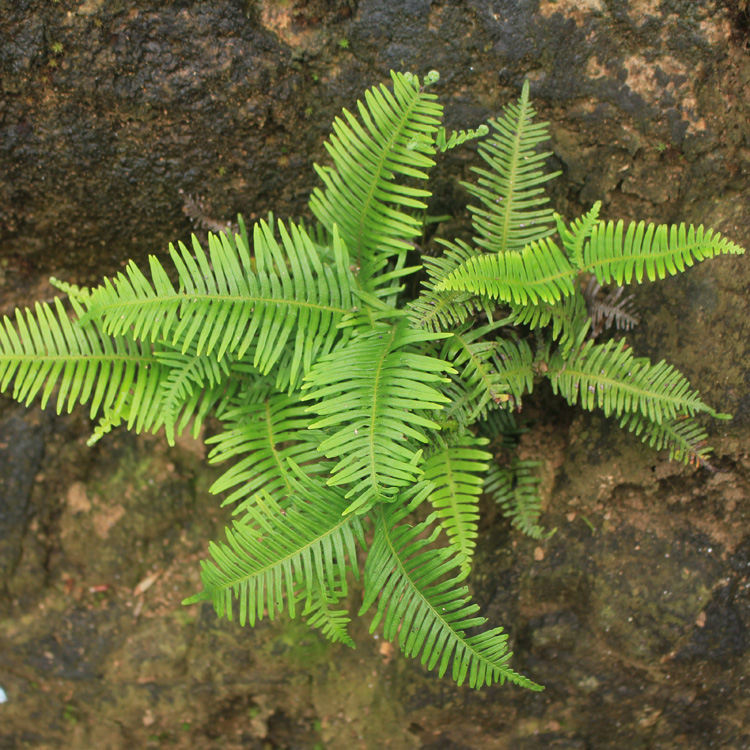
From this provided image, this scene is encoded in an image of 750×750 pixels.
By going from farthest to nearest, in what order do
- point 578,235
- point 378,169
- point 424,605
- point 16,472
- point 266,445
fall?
point 16,472 → point 266,445 → point 378,169 → point 578,235 → point 424,605

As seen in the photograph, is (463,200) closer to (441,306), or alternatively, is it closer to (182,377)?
(441,306)

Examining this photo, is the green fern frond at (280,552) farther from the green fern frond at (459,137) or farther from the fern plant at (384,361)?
the green fern frond at (459,137)

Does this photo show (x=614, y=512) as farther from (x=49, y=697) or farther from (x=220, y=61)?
(x=49, y=697)

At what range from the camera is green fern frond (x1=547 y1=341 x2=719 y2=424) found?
8.38ft

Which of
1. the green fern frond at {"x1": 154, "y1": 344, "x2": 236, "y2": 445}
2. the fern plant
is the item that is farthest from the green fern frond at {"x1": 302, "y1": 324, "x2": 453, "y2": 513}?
the green fern frond at {"x1": 154, "y1": 344, "x2": 236, "y2": 445}

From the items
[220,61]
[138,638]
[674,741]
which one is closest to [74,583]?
[138,638]

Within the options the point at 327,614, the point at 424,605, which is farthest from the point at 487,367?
the point at 327,614

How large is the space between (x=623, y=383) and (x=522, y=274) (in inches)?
24.8

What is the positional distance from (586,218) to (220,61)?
1.82 metres

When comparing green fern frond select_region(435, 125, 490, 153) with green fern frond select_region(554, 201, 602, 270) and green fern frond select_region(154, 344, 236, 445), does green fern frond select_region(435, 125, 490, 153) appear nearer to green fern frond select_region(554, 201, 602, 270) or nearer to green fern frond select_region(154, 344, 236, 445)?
green fern frond select_region(554, 201, 602, 270)

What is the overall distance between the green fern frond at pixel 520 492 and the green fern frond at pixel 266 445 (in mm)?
923

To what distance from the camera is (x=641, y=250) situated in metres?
→ 2.46

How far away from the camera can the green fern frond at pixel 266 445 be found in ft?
8.93

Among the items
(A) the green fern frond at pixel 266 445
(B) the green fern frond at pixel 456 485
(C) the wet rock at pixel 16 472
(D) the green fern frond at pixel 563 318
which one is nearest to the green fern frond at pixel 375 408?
(B) the green fern frond at pixel 456 485
